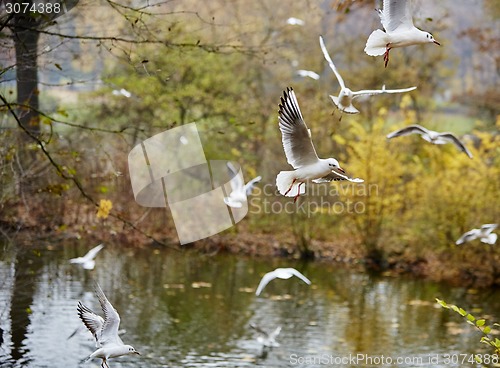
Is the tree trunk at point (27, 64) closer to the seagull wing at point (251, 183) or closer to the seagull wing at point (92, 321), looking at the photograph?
the seagull wing at point (92, 321)

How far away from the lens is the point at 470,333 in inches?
436

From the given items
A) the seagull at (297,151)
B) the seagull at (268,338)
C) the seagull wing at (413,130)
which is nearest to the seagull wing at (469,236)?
the seagull wing at (413,130)

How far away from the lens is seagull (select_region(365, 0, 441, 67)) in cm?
515

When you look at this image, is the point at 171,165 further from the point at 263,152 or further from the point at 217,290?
the point at 217,290

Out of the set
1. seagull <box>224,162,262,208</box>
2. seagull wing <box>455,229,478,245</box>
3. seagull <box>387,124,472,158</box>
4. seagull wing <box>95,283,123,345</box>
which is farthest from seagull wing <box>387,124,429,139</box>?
seagull wing <box>95,283,123,345</box>

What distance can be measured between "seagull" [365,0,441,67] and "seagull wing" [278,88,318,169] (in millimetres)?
616

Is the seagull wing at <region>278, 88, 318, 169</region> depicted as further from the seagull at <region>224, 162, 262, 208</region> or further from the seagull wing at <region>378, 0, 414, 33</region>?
the seagull at <region>224, 162, 262, 208</region>

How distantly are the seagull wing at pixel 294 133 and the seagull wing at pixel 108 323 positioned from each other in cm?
217

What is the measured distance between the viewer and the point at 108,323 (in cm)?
673

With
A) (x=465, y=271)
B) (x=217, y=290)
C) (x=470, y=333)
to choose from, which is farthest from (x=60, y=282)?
(x=465, y=271)

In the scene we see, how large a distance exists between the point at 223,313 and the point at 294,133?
6680 mm

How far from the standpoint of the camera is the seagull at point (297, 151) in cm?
527

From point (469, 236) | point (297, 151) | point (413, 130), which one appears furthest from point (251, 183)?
point (297, 151)

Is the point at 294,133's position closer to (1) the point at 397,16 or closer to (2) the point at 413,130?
(1) the point at 397,16
